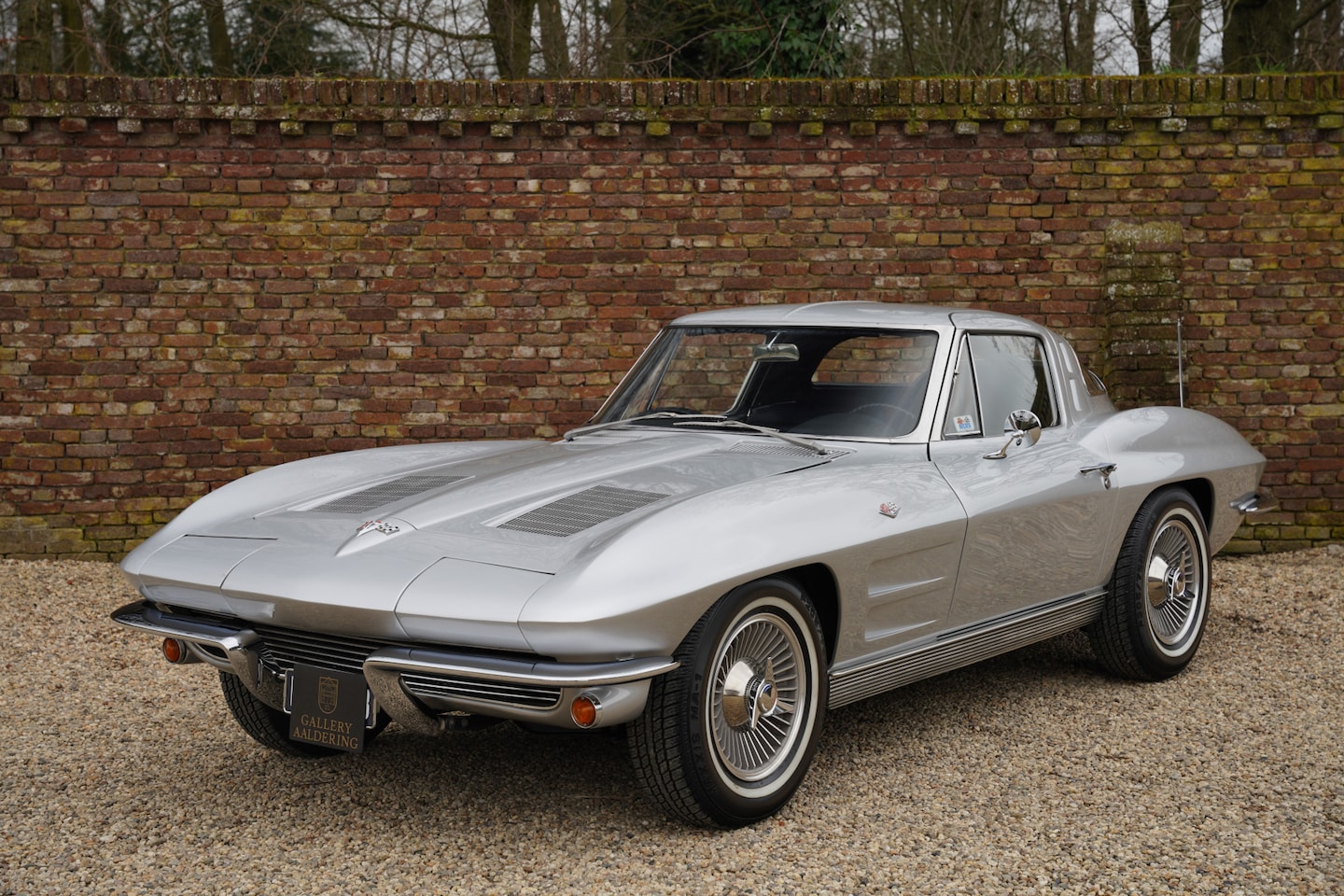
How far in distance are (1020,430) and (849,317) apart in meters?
0.73

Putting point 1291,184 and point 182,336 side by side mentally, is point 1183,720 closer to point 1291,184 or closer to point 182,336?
point 1291,184

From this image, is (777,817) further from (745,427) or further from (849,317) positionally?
(849,317)

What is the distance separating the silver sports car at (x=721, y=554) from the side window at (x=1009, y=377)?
13 mm

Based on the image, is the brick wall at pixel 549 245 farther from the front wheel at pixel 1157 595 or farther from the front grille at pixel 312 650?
the front grille at pixel 312 650

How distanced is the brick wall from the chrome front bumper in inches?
168

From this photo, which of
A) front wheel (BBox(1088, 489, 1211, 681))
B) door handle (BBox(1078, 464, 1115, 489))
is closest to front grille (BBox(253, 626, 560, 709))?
door handle (BBox(1078, 464, 1115, 489))

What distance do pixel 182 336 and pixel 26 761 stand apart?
3.71 m

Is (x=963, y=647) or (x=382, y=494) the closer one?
(x=382, y=494)

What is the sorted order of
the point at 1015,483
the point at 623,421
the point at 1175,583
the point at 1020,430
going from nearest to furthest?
the point at 1015,483
the point at 1020,430
the point at 623,421
the point at 1175,583

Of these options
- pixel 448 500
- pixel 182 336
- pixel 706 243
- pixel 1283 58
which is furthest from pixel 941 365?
pixel 1283 58

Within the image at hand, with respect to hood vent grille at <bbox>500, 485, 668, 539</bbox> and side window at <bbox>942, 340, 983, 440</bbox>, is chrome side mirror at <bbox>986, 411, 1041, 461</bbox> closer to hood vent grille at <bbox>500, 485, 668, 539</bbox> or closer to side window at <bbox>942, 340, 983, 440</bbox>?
side window at <bbox>942, 340, 983, 440</bbox>

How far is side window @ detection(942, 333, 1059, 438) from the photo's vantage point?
14.1 ft

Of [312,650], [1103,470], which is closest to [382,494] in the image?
[312,650]

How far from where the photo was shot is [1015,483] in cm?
420
